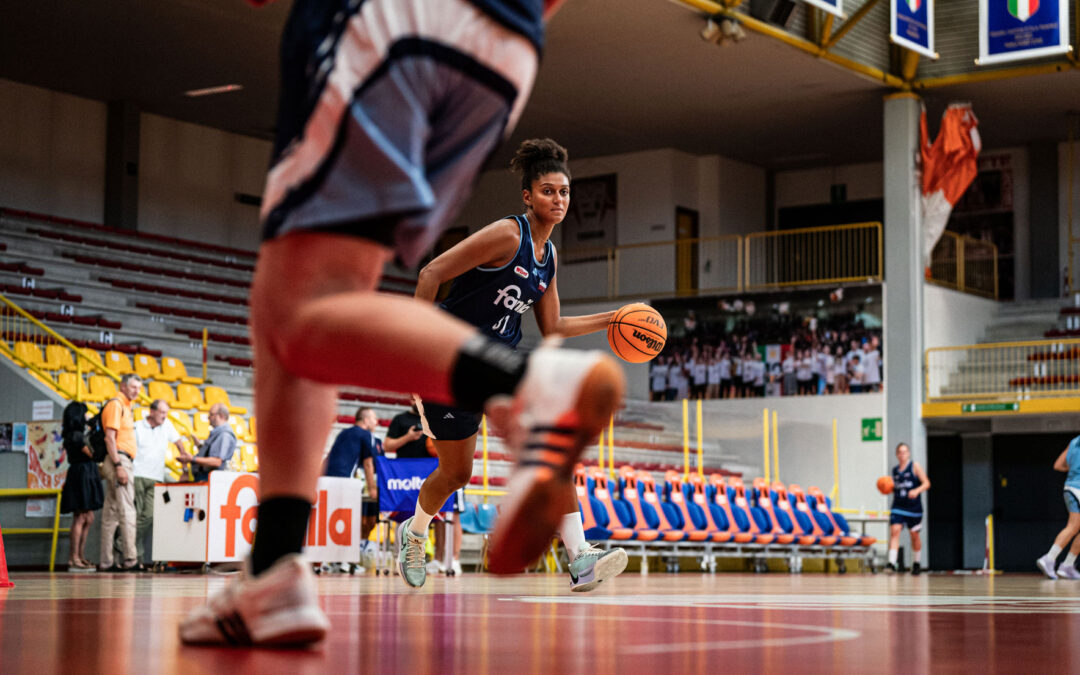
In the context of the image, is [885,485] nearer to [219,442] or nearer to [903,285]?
[903,285]

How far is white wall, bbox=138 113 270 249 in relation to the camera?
2466cm

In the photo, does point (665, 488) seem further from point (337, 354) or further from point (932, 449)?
point (337, 354)

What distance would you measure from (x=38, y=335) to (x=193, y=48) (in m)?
5.73

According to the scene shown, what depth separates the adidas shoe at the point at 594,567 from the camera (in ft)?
17.1

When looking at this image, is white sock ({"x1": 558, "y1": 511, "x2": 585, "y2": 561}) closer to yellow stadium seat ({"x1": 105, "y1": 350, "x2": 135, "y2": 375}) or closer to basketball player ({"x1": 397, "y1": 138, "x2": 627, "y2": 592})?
basketball player ({"x1": 397, "y1": 138, "x2": 627, "y2": 592})

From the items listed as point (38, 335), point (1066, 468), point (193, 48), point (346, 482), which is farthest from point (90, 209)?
point (1066, 468)

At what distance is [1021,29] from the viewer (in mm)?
18984

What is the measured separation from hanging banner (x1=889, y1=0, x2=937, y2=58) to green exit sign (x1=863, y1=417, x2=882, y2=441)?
6.01 m

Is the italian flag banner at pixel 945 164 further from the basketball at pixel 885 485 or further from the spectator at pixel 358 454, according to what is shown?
the spectator at pixel 358 454

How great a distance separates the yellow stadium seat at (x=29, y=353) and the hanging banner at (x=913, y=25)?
39.1 ft

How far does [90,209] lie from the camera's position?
77.6 ft

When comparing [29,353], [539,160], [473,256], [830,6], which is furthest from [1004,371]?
[473,256]

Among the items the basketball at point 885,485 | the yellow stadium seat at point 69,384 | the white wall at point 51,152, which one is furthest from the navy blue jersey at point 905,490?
the white wall at point 51,152

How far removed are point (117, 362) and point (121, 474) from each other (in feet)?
16.0
